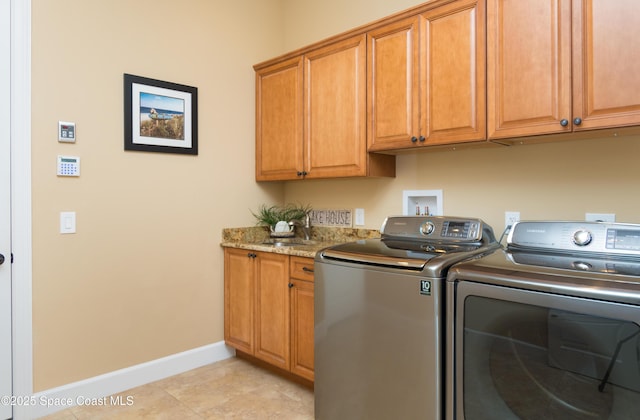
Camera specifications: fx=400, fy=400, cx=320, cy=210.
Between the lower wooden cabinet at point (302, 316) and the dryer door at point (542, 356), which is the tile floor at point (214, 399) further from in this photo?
the dryer door at point (542, 356)

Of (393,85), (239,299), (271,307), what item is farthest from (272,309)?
(393,85)

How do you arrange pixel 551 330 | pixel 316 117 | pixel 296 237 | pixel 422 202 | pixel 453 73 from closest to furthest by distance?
pixel 551 330
pixel 453 73
pixel 422 202
pixel 316 117
pixel 296 237

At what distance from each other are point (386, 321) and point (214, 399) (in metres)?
1.27

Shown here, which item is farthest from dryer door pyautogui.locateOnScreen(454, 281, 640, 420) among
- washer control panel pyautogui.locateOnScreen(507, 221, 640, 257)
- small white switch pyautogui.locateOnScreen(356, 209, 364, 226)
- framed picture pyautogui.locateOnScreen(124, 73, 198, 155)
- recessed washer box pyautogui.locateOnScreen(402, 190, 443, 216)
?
framed picture pyautogui.locateOnScreen(124, 73, 198, 155)

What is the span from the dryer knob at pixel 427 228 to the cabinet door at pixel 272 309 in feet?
2.75

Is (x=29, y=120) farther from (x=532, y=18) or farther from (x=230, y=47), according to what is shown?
(x=532, y=18)

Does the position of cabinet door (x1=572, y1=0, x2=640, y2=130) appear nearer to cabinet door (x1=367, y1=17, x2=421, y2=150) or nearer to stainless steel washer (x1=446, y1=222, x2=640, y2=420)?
stainless steel washer (x1=446, y1=222, x2=640, y2=420)

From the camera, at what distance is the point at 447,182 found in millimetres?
2414

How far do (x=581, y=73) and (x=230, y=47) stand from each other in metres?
2.32

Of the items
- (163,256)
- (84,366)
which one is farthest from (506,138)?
(84,366)

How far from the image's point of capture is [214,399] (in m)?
2.36

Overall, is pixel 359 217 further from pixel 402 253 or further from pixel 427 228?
pixel 402 253

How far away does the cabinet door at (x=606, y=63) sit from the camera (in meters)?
1.55

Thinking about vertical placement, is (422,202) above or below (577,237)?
above
